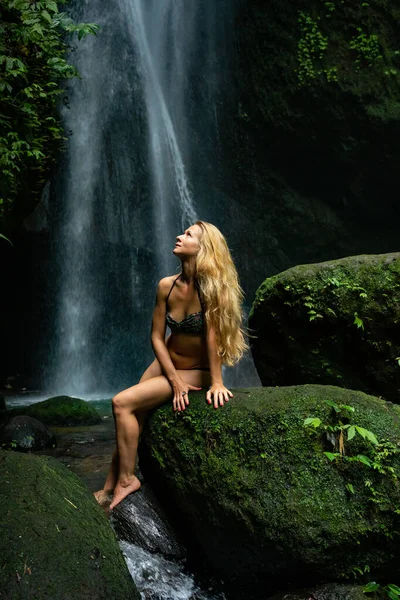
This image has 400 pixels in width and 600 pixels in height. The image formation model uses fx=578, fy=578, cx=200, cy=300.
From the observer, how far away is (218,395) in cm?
355

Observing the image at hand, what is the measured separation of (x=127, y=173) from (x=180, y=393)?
37.4 feet

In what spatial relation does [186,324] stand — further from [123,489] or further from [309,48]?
[309,48]

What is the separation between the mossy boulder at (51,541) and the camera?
243 centimetres

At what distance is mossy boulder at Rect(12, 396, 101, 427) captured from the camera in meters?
8.20

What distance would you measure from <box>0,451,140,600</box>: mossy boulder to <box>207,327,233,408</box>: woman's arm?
0.95 meters

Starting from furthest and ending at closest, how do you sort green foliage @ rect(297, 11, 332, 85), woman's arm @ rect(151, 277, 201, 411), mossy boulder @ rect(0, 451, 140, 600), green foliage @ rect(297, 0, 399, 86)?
green foliage @ rect(297, 11, 332, 85) → green foliage @ rect(297, 0, 399, 86) → woman's arm @ rect(151, 277, 201, 411) → mossy boulder @ rect(0, 451, 140, 600)

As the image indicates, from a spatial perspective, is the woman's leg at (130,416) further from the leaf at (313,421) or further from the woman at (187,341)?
the leaf at (313,421)

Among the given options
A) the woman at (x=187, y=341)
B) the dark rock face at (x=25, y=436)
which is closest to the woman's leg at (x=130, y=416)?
the woman at (x=187, y=341)

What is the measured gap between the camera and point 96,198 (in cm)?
1389

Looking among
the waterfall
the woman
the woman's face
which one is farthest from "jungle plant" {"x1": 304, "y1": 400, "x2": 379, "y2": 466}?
the waterfall

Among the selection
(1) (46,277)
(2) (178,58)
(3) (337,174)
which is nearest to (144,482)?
(1) (46,277)

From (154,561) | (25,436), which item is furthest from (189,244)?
(25,436)

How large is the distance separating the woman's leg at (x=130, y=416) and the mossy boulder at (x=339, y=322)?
128cm

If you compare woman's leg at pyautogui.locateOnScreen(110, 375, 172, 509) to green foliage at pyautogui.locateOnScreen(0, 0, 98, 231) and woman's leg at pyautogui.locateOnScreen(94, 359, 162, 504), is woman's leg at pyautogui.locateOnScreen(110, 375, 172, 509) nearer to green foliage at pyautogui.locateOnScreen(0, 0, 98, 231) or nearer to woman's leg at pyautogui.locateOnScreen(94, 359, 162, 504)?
woman's leg at pyautogui.locateOnScreen(94, 359, 162, 504)
